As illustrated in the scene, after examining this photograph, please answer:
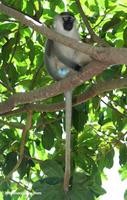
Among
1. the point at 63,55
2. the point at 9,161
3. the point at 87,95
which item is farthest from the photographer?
the point at 63,55

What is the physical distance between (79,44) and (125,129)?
85.4 inches

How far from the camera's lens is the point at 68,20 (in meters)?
4.44

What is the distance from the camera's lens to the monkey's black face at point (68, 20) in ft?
14.2

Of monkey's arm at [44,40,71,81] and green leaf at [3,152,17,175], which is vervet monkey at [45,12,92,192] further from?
green leaf at [3,152,17,175]

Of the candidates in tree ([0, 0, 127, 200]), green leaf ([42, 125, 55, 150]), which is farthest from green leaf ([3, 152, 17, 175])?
green leaf ([42, 125, 55, 150])

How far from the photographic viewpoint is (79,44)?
287cm

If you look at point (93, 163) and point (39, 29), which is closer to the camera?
point (39, 29)

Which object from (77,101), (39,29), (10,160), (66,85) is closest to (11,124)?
(10,160)

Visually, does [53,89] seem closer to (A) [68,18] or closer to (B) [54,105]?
(B) [54,105]

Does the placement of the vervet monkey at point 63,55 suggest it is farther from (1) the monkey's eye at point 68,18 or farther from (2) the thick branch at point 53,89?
(2) the thick branch at point 53,89

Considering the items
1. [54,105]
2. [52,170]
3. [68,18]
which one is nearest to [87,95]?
[54,105]

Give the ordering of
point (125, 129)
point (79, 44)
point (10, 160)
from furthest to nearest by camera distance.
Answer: point (125, 129) < point (10, 160) < point (79, 44)

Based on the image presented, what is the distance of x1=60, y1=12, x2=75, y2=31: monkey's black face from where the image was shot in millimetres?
4316

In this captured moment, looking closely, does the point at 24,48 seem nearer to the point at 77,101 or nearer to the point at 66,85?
the point at 77,101
